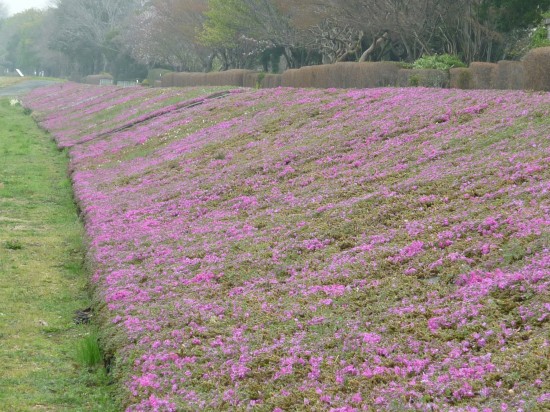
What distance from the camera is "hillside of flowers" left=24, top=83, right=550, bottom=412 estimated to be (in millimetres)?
6387

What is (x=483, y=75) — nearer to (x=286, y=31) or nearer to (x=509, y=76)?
(x=509, y=76)

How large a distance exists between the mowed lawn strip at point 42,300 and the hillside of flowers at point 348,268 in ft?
1.41

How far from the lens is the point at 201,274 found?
10.2 meters

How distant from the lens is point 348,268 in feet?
29.1

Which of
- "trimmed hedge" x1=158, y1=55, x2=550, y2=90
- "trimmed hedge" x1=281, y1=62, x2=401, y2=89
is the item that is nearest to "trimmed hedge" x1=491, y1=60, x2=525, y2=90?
"trimmed hedge" x1=158, y1=55, x2=550, y2=90

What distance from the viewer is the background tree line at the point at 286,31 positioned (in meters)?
28.8

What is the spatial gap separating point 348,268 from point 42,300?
4737 millimetres

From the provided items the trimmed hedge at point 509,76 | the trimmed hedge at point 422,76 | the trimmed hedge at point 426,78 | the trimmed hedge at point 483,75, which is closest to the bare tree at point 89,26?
the trimmed hedge at point 422,76

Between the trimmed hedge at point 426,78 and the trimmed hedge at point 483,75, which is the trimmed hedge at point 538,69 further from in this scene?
the trimmed hedge at point 426,78

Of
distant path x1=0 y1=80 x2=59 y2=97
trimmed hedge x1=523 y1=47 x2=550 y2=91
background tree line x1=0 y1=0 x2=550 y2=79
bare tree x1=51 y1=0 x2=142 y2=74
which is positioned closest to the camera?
trimmed hedge x1=523 y1=47 x2=550 y2=91

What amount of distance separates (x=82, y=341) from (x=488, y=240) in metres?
4.61

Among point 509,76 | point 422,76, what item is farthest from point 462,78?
point 509,76

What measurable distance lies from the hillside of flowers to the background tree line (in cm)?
1215

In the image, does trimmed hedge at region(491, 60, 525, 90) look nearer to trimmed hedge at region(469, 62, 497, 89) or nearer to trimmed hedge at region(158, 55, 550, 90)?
trimmed hedge at region(158, 55, 550, 90)
